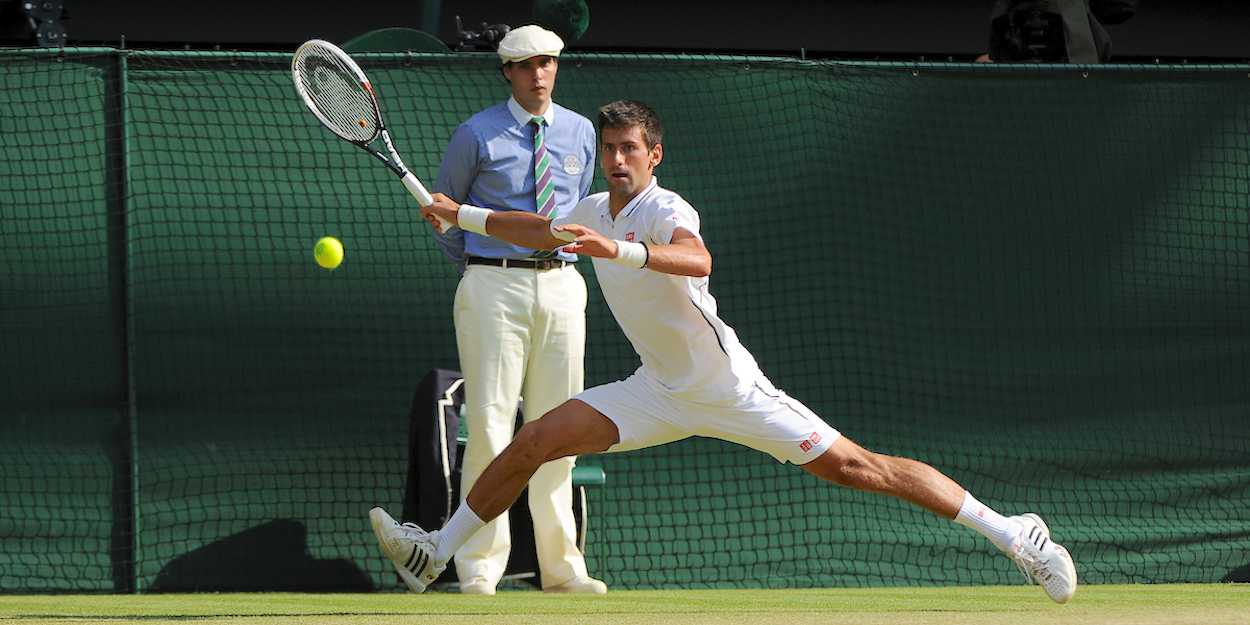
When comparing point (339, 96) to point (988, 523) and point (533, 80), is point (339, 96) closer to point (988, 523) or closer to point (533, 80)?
point (533, 80)

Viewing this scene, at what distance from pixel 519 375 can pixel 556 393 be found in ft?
0.52

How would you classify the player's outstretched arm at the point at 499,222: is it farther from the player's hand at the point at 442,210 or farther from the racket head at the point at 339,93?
the racket head at the point at 339,93

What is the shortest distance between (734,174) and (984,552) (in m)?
1.97

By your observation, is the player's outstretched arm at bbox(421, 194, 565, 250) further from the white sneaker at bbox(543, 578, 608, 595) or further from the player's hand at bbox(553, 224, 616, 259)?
the white sneaker at bbox(543, 578, 608, 595)

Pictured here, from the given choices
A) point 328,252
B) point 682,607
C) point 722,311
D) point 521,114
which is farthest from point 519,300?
point 682,607

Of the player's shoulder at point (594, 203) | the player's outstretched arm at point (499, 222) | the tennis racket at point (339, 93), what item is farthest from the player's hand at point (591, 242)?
the tennis racket at point (339, 93)

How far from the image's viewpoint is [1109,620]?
408 cm

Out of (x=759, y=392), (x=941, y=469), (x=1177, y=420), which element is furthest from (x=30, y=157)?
(x=1177, y=420)

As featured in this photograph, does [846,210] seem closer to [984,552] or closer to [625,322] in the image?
[984,552]

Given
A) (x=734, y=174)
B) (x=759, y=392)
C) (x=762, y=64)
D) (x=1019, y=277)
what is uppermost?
(x=762, y=64)

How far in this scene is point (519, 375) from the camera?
5.21 meters

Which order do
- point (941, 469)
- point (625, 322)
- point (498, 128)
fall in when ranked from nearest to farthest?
point (625, 322) < point (498, 128) < point (941, 469)

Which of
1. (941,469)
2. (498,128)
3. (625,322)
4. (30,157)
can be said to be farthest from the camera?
(941,469)

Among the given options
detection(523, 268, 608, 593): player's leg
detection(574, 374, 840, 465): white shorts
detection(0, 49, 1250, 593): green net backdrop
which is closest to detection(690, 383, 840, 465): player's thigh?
detection(574, 374, 840, 465): white shorts
